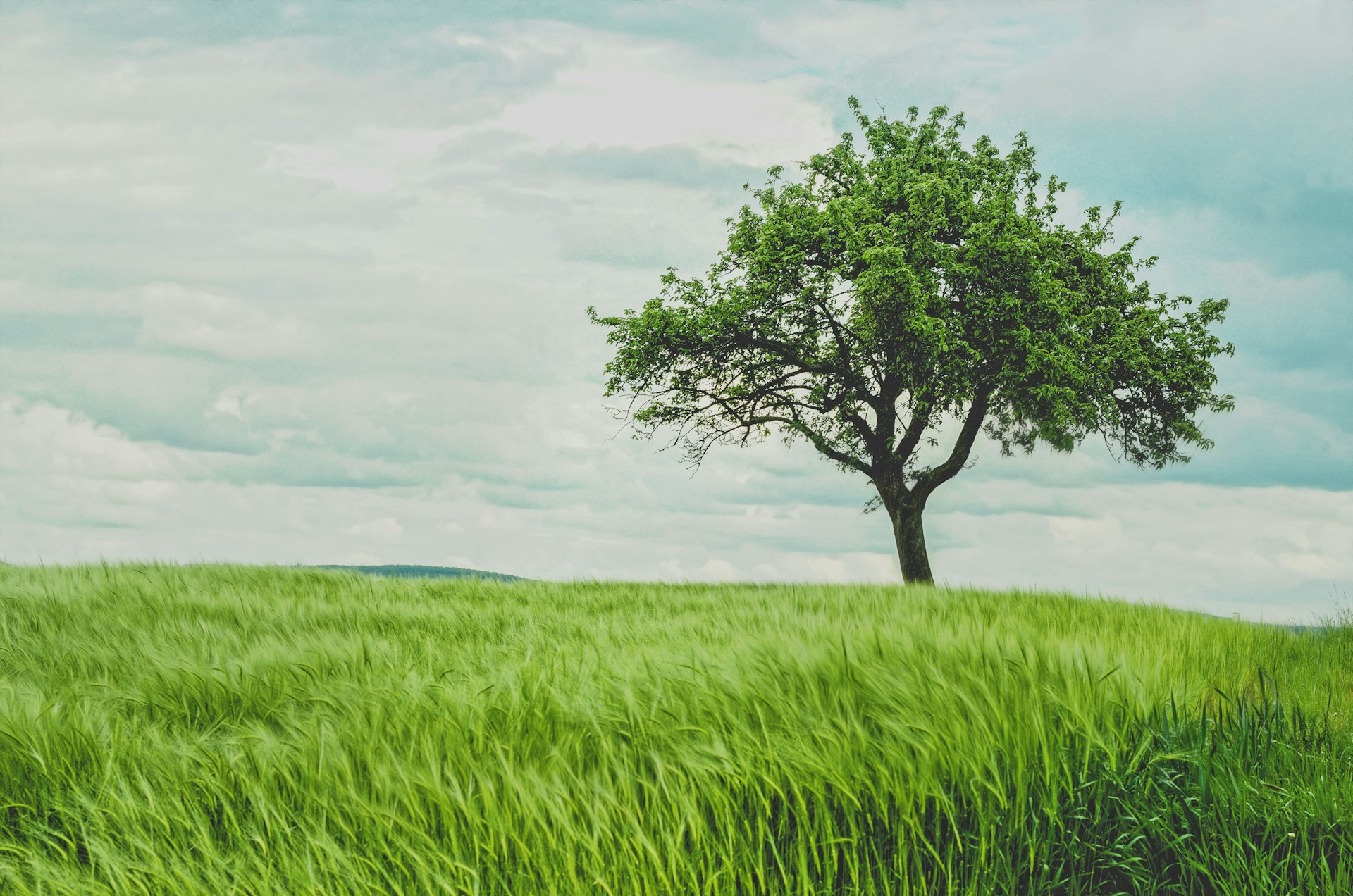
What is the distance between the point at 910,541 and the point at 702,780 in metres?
17.9

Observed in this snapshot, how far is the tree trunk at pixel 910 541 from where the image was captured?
19750mm

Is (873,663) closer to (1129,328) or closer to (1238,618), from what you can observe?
(1238,618)

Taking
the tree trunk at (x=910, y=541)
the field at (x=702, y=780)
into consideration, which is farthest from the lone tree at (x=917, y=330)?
the field at (x=702, y=780)

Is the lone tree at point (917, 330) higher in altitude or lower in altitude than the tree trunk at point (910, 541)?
higher

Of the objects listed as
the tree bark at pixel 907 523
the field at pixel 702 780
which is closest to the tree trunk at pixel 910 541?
the tree bark at pixel 907 523

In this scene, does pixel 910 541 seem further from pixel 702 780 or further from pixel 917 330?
pixel 702 780

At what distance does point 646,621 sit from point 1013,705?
16.0 ft

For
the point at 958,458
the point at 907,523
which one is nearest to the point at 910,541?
the point at 907,523

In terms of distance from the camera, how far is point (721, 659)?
4.12m

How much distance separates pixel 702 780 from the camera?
2934 mm

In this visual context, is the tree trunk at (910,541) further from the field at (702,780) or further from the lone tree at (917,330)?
the field at (702,780)

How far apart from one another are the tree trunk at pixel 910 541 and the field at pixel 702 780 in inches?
604

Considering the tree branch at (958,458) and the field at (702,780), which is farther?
the tree branch at (958,458)

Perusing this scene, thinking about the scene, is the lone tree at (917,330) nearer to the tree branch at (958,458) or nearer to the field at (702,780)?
the tree branch at (958,458)
